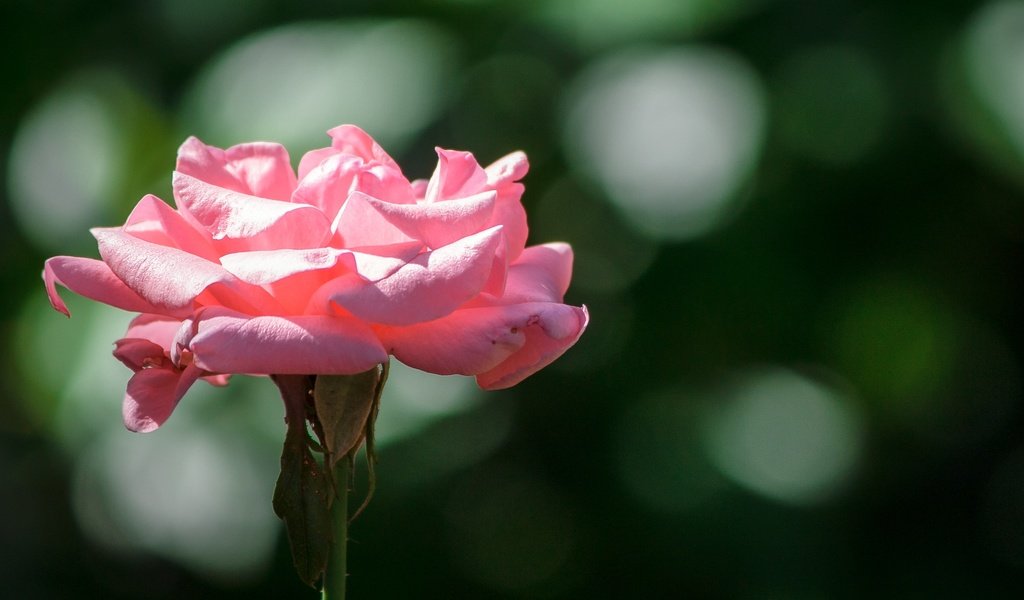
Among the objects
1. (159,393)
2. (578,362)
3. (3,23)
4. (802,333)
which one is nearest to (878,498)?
(802,333)

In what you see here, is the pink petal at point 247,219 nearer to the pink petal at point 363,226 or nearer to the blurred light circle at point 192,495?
the pink petal at point 363,226

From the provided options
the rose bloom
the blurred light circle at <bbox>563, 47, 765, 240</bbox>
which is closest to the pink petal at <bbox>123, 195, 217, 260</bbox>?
the rose bloom

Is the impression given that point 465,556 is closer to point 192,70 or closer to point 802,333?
point 802,333

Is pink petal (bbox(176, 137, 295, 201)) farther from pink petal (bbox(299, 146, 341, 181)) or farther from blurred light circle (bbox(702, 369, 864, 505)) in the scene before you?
blurred light circle (bbox(702, 369, 864, 505))

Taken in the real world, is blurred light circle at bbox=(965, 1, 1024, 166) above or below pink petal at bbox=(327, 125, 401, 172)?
below

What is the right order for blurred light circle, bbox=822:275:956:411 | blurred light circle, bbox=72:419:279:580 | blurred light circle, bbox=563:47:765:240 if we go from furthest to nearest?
blurred light circle, bbox=822:275:956:411 < blurred light circle, bbox=563:47:765:240 < blurred light circle, bbox=72:419:279:580
